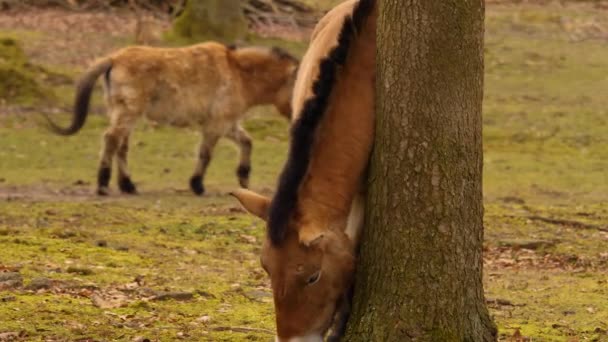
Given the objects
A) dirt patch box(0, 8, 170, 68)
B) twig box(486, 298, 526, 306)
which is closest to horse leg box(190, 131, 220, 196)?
twig box(486, 298, 526, 306)

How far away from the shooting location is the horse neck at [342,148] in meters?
6.00

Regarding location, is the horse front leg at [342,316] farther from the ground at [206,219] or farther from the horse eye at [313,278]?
the ground at [206,219]

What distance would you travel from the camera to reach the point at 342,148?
242 inches

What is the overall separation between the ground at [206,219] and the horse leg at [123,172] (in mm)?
169

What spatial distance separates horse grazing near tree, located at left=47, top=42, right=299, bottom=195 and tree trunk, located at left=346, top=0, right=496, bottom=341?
28.4 ft

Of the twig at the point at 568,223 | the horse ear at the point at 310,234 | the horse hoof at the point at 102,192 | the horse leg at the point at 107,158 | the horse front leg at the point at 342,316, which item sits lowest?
the horse hoof at the point at 102,192

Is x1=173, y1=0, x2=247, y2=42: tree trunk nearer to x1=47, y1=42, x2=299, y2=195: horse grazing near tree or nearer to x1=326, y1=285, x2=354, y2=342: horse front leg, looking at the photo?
x1=47, y1=42, x2=299, y2=195: horse grazing near tree

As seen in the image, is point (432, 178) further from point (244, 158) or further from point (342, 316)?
point (244, 158)

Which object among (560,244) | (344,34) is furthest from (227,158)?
(344,34)

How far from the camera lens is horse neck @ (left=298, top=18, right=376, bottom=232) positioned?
6000 mm

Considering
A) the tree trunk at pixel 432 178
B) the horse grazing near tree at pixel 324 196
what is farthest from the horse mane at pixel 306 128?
the tree trunk at pixel 432 178

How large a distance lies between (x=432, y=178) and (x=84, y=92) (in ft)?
29.4

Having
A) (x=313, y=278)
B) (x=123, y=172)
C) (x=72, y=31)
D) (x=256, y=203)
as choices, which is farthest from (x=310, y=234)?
(x=72, y=31)

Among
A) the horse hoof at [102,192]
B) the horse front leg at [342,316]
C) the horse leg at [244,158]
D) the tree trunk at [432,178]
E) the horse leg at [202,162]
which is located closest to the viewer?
the tree trunk at [432,178]
